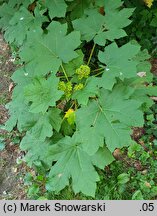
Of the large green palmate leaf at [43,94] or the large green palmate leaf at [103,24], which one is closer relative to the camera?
the large green palmate leaf at [43,94]

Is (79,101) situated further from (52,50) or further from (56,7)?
(56,7)

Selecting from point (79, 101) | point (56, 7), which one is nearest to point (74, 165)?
point (79, 101)

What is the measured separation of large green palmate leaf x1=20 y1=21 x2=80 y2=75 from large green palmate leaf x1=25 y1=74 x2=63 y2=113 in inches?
6.1

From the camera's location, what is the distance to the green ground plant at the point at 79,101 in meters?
2.78

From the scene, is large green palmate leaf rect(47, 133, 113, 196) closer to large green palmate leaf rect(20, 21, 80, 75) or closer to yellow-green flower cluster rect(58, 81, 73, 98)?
yellow-green flower cluster rect(58, 81, 73, 98)

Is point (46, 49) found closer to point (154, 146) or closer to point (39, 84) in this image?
point (39, 84)

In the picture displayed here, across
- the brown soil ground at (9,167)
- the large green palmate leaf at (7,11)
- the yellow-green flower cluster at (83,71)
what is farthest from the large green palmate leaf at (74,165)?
the large green palmate leaf at (7,11)

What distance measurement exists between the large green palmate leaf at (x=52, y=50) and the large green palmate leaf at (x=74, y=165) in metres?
0.65

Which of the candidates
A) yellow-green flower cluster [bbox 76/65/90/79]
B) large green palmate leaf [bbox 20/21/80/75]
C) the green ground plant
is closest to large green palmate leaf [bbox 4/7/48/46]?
the green ground plant

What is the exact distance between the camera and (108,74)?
287 cm

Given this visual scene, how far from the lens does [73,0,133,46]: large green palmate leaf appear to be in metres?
3.14

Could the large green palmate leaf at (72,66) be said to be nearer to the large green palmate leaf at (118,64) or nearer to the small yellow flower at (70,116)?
the large green palmate leaf at (118,64)

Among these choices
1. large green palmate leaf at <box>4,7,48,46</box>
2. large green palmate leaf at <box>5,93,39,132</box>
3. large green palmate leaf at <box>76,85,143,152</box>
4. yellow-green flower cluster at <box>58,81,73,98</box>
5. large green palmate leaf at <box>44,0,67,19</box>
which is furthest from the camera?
large green palmate leaf at <box>4,7,48,46</box>

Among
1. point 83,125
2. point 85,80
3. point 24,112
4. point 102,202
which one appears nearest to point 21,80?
point 24,112
